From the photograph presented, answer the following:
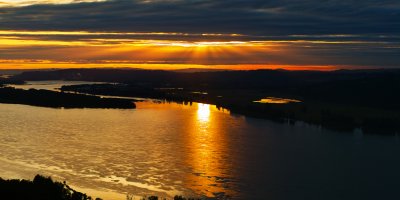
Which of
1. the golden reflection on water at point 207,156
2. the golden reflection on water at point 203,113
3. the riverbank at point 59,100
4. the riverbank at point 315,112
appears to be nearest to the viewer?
the golden reflection on water at point 207,156

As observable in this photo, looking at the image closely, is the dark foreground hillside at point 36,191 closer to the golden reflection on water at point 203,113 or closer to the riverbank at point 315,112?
the golden reflection on water at point 203,113

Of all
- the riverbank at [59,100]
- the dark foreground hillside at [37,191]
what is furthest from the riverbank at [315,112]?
the dark foreground hillside at [37,191]

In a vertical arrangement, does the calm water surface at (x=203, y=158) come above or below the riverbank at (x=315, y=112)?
below

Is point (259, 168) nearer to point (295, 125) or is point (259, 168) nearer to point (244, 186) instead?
point (244, 186)

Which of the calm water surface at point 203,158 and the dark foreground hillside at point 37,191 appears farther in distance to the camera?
the calm water surface at point 203,158

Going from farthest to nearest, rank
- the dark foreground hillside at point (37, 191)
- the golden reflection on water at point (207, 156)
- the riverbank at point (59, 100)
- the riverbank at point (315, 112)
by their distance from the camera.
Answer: the riverbank at point (59, 100), the riverbank at point (315, 112), the golden reflection on water at point (207, 156), the dark foreground hillside at point (37, 191)

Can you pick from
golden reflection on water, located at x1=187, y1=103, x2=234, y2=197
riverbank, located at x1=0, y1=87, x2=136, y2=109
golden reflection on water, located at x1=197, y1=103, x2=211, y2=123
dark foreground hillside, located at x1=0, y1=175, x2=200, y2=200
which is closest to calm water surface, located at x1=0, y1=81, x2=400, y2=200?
golden reflection on water, located at x1=187, y1=103, x2=234, y2=197

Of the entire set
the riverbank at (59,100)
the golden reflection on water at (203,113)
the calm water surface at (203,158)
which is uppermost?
the riverbank at (59,100)

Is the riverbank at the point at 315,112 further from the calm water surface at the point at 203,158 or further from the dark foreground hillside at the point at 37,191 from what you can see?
the dark foreground hillside at the point at 37,191

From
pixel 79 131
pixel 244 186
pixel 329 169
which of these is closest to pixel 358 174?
pixel 329 169

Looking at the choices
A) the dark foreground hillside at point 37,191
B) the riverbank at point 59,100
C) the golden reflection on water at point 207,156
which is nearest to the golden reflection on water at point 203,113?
the golden reflection on water at point 207,156
